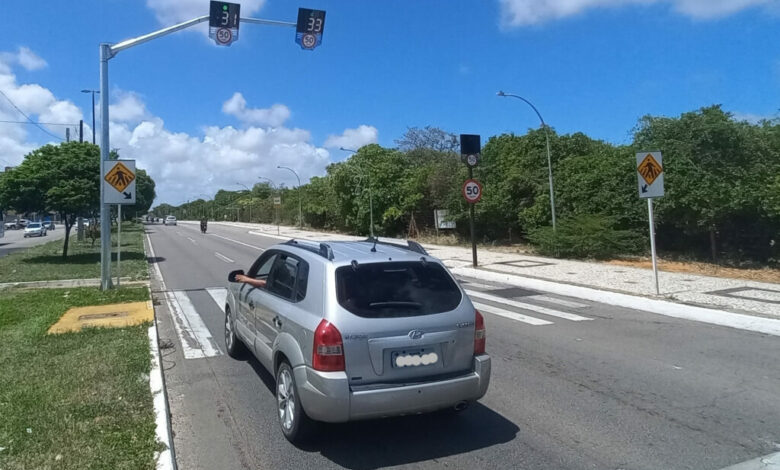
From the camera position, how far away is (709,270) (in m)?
16.6

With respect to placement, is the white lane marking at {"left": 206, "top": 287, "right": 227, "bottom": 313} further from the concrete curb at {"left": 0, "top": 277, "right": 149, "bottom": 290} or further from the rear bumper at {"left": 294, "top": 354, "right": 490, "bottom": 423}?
the rear bumper at {"left": 294, "top": 354, "right": 490, "bottom": 423}

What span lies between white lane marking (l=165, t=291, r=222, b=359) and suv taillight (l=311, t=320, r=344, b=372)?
3.84m

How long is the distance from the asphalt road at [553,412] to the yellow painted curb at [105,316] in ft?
4.15

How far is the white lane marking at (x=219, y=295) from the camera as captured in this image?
460 inches

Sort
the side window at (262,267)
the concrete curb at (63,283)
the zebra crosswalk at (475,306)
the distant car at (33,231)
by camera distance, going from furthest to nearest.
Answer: the distant car at (33,231) → the concrete curb at (63,283) → the zebra crosswalk at (475,306) → the side window at (262,267)

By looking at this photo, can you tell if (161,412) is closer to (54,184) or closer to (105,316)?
(105,316)

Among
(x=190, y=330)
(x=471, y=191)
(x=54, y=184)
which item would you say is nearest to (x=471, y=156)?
→ (x=471, y=191)

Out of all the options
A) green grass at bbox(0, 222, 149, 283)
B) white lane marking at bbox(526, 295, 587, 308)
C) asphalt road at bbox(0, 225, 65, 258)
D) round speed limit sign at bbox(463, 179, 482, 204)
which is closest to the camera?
white lane marking at bbox(526, 295, 587, 308)

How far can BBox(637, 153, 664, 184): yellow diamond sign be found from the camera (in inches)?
461

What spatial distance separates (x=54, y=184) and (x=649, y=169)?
1962cm

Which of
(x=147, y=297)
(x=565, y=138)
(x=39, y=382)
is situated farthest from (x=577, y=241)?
(x=39, y=382)

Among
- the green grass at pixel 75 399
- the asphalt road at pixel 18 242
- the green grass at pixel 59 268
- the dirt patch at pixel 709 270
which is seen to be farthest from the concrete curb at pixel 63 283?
the dirt patch at pixel 709 270

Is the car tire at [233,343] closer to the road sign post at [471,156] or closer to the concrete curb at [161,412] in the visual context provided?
the concrete curb at [161,412]

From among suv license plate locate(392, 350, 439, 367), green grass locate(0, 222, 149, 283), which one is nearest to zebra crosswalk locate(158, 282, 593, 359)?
suv license plate locate(392, 350, 439, 367)
